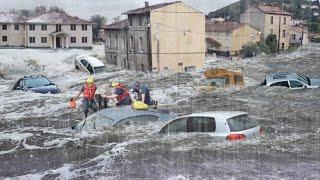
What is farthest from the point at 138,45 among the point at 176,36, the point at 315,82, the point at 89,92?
the point at 89,92

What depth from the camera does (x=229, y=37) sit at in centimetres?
6016

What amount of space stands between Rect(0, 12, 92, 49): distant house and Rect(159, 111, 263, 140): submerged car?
2347 inches

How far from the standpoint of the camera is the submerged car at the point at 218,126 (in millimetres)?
9688

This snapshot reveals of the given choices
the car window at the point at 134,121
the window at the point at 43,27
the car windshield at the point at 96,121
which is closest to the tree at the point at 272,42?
the window at the point at 43,27

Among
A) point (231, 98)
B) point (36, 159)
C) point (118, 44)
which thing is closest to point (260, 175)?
point (36, 159)

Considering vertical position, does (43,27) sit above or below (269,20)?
below

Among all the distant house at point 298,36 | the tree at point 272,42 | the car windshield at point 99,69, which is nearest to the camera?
the car windshield at point 99,69

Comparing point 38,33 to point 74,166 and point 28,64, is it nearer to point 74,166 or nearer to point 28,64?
point 28,64

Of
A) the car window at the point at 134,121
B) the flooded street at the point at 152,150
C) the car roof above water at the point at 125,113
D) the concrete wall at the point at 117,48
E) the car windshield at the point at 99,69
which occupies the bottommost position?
the flooded street at the point at 152,150

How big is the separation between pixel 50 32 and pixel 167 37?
28.1 m

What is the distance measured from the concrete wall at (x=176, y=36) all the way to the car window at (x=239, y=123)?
34.6m

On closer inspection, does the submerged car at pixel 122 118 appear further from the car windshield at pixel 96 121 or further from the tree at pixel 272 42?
the tree at pixel 272 42

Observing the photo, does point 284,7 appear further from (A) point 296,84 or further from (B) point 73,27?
(A) point 296,84

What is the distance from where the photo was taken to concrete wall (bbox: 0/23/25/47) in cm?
7006
